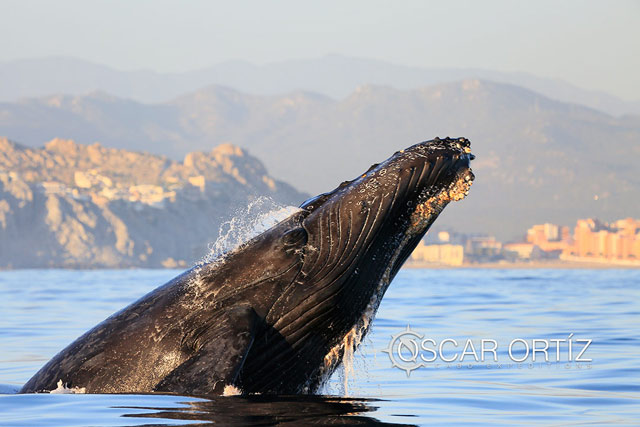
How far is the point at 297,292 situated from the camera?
24.6ft

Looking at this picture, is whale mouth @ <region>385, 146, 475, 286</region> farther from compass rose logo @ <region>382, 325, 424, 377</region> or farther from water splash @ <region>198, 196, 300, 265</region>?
compass rose logo @ <region>382, 325, 424, 377</region>

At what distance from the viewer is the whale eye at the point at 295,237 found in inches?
300

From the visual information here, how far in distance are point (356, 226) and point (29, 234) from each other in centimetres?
19896

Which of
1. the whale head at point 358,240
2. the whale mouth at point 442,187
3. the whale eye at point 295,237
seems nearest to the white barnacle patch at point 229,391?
the whale head at point 358,240

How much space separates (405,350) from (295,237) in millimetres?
7178

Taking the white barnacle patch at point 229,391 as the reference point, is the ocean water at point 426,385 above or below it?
below

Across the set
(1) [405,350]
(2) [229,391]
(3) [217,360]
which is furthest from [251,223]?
(1) [405,350]

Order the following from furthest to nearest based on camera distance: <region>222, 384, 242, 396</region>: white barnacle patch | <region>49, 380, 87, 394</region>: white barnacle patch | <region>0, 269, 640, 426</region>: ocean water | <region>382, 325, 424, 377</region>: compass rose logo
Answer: <region>382, 325, 424, 377</region>: compass rose logo → <region>49, 380, 87, 394</region>: white barnacle patch → <region>0, 269, 640, 426</region>: ocean water → <region>222, 384, 242, 396</region>: white barnacle patch

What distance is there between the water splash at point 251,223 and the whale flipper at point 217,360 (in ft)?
2.88

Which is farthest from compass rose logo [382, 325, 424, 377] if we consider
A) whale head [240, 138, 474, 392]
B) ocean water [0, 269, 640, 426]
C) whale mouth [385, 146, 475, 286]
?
whale mouth [385, 146, 475, 286]

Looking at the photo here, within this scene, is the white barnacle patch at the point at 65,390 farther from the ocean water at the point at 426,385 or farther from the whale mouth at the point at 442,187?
the whale mouth at the point at 442,187

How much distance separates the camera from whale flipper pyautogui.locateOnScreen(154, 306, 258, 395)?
6754 millimetres

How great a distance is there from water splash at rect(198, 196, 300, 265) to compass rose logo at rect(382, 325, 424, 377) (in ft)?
11.6

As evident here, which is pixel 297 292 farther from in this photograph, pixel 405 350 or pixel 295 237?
pixel 405 350
